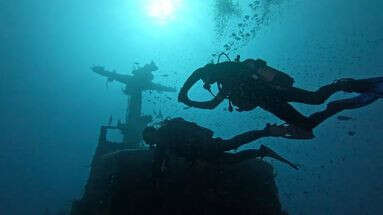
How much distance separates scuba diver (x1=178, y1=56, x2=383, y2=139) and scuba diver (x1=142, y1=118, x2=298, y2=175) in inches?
36.4

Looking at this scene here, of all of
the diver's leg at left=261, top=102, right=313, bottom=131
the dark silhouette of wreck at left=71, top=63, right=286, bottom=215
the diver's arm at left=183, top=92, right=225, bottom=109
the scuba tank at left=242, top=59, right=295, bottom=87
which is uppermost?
the scuba tank at left=242, top=59, right=295, bottom=87

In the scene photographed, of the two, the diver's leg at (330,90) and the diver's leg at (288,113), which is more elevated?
the diver's leg at (330,90)

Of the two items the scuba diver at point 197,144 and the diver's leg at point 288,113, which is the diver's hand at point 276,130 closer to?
the scuba diver at point 197,144

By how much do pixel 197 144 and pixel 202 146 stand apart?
0.21 meters

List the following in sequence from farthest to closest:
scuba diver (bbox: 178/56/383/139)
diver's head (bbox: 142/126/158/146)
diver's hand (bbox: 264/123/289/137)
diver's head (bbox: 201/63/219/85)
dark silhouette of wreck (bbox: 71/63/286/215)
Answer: dark silhouette of wreck (bbox: 71/63/286/215), diver's head (bbox: 142/126/158/146), diver's hand (bbox: 264/123/289/137), diver's head (bbox: 201/63/219/85), scuba diver (bbox: 178/56/383/139)

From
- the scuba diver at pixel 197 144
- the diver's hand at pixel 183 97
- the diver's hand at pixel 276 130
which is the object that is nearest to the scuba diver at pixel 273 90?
the diver's hand at pixel 183 97

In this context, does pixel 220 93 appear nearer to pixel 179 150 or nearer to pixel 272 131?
pixel 272 131

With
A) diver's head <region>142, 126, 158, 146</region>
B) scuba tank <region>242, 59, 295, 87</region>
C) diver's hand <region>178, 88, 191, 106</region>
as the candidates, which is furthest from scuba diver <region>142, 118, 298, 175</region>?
diver's hand <region>178, 88, 191, 106</region>

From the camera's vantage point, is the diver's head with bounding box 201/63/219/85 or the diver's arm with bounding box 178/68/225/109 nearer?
the diver's head with bounding box 201/63/219/85

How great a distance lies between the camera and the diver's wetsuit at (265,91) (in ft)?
20.4

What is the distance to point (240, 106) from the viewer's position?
6789mm

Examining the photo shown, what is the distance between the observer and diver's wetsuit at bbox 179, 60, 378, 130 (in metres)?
6.21

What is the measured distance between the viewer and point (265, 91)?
6.37m

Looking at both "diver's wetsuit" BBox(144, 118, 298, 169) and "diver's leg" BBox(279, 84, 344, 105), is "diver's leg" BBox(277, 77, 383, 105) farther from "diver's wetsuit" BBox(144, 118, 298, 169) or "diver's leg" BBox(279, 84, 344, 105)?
"diver's wetsuit" BBox(144, 118, 298, 169)
